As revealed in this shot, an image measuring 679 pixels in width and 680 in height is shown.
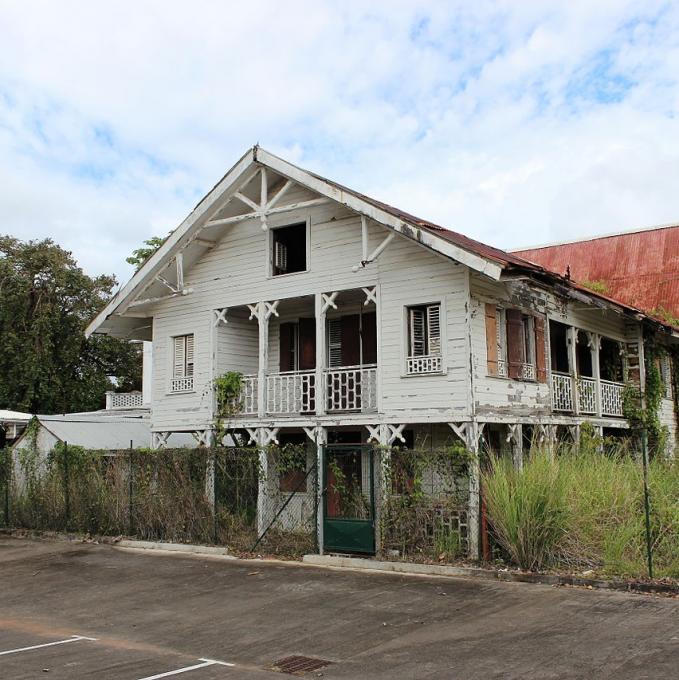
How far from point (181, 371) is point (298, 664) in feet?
43.7

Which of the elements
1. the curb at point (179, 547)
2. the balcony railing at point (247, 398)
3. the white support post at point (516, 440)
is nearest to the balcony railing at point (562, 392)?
the white support post at point (516, 440)

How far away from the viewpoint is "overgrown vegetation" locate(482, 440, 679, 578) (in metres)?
12.9

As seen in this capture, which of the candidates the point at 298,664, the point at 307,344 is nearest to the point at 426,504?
the point at 298,664

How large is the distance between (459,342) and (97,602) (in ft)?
26.8

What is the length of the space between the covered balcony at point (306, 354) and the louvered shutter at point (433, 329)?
1346 millimetres

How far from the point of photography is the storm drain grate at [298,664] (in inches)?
337

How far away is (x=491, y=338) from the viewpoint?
17109mm

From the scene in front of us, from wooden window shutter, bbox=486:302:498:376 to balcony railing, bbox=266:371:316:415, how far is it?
4.05 meters

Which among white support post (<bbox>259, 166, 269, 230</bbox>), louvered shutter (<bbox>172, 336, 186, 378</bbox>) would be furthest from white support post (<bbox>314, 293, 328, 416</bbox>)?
louvered shutter (<bbox>172, 336, 186, 378</bbox>)

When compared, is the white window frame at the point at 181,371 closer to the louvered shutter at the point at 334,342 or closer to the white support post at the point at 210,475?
the white support post at the point at 210,475

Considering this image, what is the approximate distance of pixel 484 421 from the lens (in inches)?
643

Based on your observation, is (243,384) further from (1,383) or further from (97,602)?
(1,383)

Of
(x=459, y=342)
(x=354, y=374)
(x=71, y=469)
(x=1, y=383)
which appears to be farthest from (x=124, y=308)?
(x=1, y=383)

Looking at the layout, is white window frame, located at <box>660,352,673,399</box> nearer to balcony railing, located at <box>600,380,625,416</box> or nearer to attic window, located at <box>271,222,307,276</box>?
balcony railing, located at <box>600,380,625,416</box>
